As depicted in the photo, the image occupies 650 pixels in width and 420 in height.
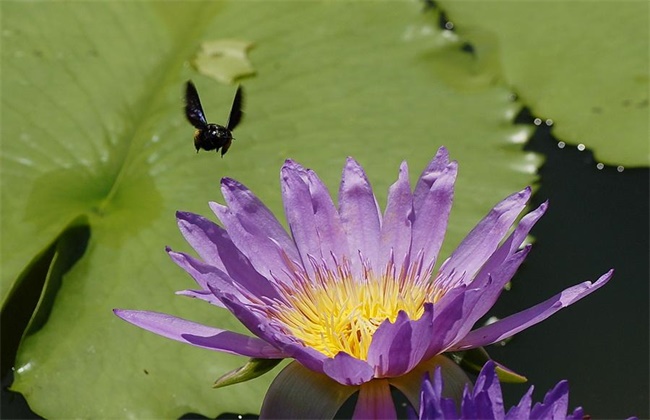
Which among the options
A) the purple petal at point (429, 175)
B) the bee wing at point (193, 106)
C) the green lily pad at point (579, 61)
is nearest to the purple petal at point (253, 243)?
the purple petal at point (429, 175)

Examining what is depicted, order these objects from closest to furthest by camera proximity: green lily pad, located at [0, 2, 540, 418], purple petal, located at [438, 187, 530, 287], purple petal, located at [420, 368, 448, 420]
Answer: purple petal, located at [420, 368, 448, 420] < purple petal, located at [438, 187, 530, 287] < green lily pad, located at [0, 2, 540, 418]

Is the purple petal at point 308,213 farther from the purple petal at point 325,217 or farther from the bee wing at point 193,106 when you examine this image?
the bee wing at point 193,106

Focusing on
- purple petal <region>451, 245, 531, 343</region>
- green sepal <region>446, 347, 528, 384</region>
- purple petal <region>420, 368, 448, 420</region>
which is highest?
purple petal <region>451, 245, 531, 343</region>

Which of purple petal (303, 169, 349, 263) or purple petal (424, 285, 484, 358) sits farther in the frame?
purple petal (303, 169, 349, 263)

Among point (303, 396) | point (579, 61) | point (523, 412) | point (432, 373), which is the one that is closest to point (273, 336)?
point (303, 396)

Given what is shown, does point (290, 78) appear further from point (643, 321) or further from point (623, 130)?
point (643, 321)

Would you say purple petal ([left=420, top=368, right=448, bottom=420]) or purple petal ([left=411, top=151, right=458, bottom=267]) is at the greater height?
purple petal ([left=411, top=151, right=458, bottom=267])

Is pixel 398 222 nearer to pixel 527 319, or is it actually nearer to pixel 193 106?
pixel 527 319

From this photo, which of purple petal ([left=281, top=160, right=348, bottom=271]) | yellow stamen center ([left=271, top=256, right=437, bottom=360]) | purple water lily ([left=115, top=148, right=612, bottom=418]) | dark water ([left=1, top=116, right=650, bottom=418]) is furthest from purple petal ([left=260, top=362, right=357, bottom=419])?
dark water ([left=1, top=116, right=650, bottom=418])

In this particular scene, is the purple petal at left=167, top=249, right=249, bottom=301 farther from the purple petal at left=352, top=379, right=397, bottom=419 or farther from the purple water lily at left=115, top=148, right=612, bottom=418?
the purple petal at left=352, top=379, right=397, bottom=419
